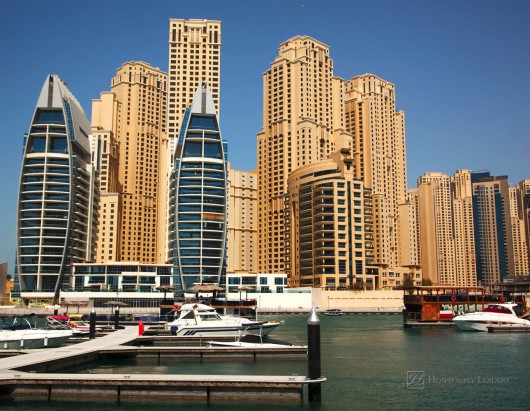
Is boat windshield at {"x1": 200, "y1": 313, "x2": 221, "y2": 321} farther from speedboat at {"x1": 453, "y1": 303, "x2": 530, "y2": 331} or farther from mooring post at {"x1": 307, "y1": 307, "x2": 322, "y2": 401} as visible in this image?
speedboat at {"x1": 453, "y1": 303, "x2": 530, "y2": 331}

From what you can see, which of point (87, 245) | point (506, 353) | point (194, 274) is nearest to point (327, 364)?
point (506, 353)

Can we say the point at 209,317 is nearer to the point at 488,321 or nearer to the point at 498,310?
the point at 488,321

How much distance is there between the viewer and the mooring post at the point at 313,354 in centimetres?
3453

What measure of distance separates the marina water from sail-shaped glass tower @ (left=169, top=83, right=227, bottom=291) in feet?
348

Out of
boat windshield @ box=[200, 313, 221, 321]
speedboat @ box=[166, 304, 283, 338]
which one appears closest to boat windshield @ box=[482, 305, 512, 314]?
speedboat @ box=[166, 304, 283, 338]

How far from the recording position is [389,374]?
47.0 metres

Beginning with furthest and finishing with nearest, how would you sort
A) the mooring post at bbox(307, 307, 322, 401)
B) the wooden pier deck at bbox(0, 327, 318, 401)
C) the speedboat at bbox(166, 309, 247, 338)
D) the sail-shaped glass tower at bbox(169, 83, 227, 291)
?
1. the sail-shaped glass tower at bbox(169, 83, 227, 291)
2. the speedboat at bbox(166, 309, 247, 338)
3. the wooden pier deck at bbox(0, 327, 318, 401)
4. the mooring post at bbox(307, 307, 322, 401)

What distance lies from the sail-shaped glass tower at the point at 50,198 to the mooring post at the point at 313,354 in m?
152

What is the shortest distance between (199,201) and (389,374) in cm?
13727

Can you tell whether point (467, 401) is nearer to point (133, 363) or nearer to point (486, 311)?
point (133, 363)

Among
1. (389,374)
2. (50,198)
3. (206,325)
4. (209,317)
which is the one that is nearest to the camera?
(389,374)

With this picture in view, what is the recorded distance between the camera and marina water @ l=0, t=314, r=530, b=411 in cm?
3547

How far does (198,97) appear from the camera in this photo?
186 metres

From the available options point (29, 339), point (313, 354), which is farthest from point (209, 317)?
point (313, 354)
